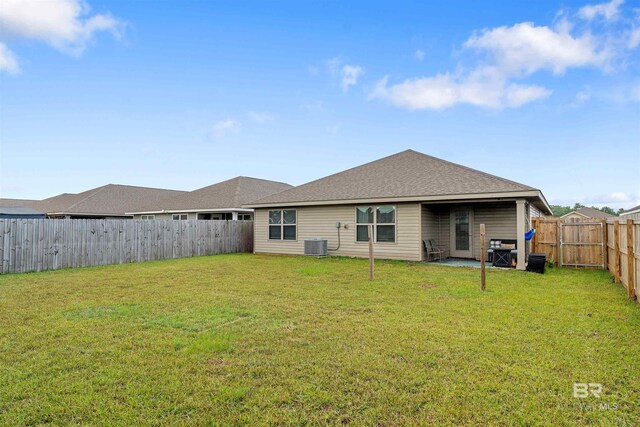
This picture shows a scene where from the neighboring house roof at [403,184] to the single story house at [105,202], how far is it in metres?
15.3

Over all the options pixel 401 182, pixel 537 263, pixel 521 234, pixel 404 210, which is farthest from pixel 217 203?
pixel 537 263

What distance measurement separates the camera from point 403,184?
12828 mm

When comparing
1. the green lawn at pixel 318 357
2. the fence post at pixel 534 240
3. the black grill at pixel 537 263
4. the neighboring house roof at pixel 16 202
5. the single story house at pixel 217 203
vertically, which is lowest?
the green lawn at pixel 318 357

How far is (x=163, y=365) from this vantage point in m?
3.20

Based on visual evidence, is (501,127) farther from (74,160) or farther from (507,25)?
(74,160)

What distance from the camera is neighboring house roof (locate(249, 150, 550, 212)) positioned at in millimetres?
10937

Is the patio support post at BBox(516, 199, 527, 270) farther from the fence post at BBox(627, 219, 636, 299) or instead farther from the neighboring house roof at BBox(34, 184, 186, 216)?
the neighboring house roof at BBox(34, 184, 186, 216)

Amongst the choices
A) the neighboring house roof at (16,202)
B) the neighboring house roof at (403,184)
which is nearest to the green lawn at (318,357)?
the neighboring house roof at (403,184)

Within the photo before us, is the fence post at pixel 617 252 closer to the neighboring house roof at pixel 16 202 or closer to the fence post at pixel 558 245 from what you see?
the fence post at pixel 558 245

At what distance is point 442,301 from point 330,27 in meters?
11.2

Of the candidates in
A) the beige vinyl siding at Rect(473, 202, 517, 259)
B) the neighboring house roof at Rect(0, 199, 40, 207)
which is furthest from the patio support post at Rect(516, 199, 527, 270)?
the neighboring house roof at Rect(0, 199, 40, 207)

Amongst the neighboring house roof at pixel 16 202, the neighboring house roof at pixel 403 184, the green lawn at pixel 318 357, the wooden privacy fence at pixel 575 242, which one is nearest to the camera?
the green lawn at pixel 318 357

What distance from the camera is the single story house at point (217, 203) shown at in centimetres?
1930

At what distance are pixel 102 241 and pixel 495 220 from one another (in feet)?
46.9
